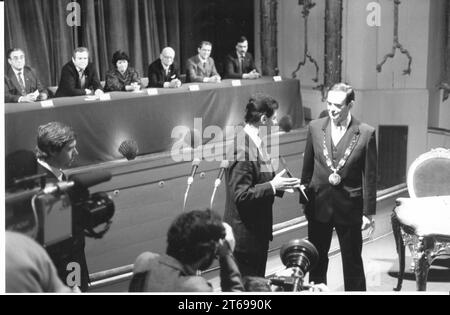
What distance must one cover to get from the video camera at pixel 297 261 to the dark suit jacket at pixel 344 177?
0.70m

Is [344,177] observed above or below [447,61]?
below

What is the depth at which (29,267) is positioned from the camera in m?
2.18

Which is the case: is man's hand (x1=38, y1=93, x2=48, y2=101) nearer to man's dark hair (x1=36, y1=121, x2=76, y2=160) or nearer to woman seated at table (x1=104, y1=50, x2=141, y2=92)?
woman seated at table (x1=104, y1=50, x2=141, y2=92)

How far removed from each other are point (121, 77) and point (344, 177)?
6.98 ft

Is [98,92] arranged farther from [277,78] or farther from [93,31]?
[277,78]

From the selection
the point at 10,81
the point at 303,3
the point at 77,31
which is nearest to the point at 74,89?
the point at 10,81

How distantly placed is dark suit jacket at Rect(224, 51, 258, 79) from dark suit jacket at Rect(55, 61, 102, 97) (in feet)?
4.00

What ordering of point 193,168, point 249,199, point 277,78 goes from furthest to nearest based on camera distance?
point 277,78, point 193,168, point 249,199

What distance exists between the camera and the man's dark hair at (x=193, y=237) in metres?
2.40

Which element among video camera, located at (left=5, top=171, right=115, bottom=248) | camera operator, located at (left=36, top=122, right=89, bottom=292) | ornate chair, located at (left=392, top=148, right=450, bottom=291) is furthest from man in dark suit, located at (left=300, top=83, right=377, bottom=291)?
camera operator, located at (left=36, top=122, right=89, bottom=292)

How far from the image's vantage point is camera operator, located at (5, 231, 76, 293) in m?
2.17

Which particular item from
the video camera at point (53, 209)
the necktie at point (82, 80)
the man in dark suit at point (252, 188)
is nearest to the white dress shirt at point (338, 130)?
the man in dark suit at point (252, 188)

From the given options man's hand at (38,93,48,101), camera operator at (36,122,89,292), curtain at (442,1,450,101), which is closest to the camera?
camera operator at (36,122,89,292)

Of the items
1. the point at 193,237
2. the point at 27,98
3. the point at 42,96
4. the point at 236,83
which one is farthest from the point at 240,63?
the point at 193,237
